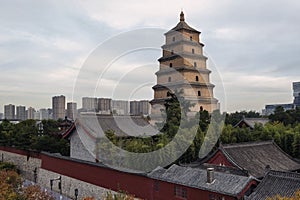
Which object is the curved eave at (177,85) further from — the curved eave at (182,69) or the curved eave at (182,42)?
the curved eave at (182,42)

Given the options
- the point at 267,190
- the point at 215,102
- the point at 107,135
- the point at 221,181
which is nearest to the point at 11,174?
the point at 107,135

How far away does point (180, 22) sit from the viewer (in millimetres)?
28828

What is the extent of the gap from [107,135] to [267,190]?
358 inches

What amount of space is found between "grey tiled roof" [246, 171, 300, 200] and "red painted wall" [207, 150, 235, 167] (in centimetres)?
416

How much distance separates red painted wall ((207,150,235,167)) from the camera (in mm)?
15002

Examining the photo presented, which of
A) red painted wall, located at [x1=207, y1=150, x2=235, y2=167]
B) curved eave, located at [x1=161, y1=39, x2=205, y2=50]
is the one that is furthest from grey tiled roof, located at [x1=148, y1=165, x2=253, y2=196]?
curved eave, located at [x1=161, y1=39, x2=205, y2=50]

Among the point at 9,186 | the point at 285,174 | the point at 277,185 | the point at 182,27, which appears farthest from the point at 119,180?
the point at 182,27

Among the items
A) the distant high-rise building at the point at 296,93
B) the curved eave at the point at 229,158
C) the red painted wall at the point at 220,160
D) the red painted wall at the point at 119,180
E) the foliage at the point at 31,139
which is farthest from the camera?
the distant high-rise building at the point at 296,93

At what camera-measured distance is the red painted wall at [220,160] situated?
15002 millimetres

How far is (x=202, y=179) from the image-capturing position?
36.2 feet

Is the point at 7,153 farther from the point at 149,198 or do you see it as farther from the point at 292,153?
the point at 292,153

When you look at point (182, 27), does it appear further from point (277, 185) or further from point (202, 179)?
point (277, 185)

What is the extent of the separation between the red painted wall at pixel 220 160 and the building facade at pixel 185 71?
424 inches

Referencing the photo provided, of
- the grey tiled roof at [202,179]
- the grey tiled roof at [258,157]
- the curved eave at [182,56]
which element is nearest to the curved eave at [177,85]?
the curved eave at [182,56]
